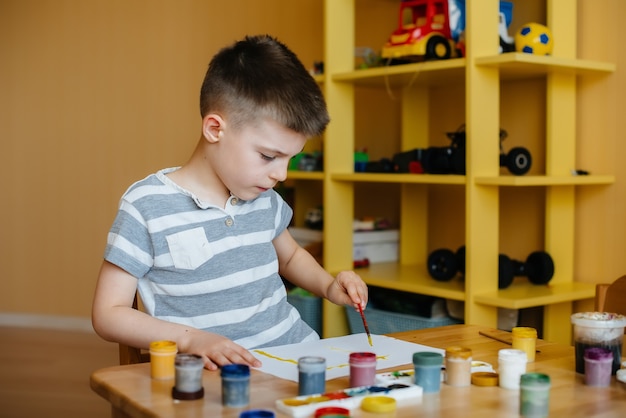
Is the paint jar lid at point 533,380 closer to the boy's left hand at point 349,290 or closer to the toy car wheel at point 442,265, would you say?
the boy's left hand at point 349,290

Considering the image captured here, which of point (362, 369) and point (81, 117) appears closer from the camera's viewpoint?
point (362, 369)

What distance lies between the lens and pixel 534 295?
2.29m

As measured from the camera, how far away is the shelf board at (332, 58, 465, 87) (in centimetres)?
236

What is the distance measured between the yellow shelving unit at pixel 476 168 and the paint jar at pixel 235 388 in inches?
54.9

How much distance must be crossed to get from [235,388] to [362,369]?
0.17 meters

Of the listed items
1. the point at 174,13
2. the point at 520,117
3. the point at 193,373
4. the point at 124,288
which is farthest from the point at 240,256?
the point at 174,13

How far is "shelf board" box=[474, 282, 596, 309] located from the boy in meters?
0.86

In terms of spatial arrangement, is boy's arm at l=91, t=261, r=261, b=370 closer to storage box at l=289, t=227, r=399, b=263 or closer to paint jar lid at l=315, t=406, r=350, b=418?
paint jar lid at l=315, t=406, r=350, b=418

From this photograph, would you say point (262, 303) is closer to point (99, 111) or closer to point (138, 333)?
point (138, 333)

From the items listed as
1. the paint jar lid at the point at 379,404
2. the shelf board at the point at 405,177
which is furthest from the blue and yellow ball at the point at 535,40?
the paint jar lid at the point at 379,404

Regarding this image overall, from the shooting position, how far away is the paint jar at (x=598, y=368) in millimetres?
1032

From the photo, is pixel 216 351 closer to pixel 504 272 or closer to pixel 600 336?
pixel 600 336

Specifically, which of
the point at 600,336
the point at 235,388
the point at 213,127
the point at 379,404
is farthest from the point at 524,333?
the point at 213,127

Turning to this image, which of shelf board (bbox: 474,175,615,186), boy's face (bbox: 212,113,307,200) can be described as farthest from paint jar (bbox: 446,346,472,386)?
shelf board (bbox: 474,175,615,186)
